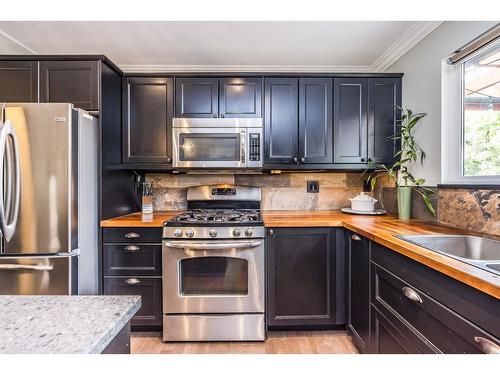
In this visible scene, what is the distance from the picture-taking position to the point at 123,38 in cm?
225

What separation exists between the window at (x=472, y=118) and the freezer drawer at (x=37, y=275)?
2.65 meters

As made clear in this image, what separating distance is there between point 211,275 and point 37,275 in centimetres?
114

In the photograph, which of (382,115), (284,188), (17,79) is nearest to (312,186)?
(284,188)

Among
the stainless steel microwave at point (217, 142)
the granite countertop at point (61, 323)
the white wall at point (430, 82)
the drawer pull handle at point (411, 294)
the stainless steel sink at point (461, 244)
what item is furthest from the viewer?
the stainless steel microwave at point (217, 142)

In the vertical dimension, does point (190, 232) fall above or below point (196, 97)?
below

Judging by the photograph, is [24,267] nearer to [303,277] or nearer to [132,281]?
[132,281]

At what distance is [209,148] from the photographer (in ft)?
7.84

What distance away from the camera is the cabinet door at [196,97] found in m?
2.43

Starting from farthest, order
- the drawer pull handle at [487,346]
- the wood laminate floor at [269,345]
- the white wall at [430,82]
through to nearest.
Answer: the wood laminate floor at [269,345] → the white wall at [430,82] → the drawer pull handle at [487,346]

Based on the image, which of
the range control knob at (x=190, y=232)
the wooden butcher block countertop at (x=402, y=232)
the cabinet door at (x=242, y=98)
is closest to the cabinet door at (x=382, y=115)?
the wooden butcher block countertop at (x=402, y=232)

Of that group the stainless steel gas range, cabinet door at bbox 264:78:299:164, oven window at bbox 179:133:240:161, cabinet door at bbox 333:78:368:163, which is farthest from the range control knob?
cabinet door at bbox 333:78:368:163

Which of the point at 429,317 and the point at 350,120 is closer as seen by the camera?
the point at 429,317

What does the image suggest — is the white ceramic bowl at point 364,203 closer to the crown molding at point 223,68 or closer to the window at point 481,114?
the window at point 481,114
